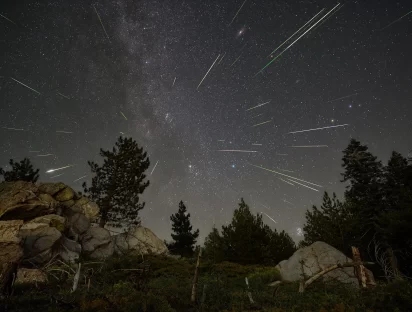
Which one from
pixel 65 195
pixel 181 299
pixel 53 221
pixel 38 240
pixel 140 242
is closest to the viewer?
pixel 181 299

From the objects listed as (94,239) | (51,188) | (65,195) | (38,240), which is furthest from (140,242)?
(38,240)

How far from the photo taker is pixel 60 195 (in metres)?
29.0

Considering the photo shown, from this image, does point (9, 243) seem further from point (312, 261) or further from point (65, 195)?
point (312, 261)

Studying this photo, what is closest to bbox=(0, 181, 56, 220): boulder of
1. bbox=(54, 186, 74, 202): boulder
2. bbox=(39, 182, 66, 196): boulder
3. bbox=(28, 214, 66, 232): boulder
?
bbox=(28, 214, 66, 232): boulder

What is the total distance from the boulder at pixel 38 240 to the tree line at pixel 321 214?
23.4ft

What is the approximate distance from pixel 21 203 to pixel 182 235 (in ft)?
67.8

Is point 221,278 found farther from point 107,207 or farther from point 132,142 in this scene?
point 132,142

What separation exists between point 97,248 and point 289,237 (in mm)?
26175

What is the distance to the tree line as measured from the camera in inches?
872

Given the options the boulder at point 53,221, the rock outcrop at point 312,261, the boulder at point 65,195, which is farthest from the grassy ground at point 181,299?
the boulder at point 65,195

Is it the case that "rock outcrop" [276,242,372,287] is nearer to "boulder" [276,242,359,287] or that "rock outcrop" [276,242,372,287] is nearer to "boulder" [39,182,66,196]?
"boulder" [276,242,359,287]

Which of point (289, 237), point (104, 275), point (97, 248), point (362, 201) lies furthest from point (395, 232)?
point (97, 248)

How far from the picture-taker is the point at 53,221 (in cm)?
2402

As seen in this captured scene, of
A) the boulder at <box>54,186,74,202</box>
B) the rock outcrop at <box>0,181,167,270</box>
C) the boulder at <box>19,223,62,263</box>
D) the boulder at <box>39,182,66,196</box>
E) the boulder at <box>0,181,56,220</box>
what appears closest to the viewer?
the rock outcrop at <box>0,181,167,270</box>
